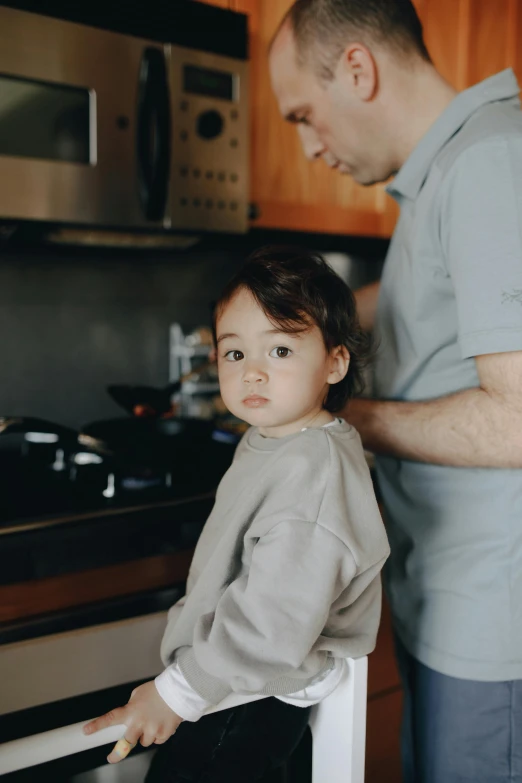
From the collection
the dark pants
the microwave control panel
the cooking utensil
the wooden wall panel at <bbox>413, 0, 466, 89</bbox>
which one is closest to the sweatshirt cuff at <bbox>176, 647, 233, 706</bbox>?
the dark pants

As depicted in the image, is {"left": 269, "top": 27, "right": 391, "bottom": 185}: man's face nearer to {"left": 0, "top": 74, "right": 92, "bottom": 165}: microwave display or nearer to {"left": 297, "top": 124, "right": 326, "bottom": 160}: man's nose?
{"left": 297, "top": 124, "right": 326, "bottom": 160}: man's nose

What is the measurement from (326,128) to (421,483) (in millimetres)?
588

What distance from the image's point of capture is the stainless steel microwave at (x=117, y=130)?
3.70 feet

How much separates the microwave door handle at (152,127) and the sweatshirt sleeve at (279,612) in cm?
72

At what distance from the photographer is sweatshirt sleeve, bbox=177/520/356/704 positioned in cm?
74

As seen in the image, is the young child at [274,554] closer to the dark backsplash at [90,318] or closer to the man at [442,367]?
the man at [442,367]

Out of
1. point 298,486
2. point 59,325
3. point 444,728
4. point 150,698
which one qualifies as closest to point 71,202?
point 59,325

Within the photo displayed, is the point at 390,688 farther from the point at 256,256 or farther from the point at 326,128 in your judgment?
the point at 326,128

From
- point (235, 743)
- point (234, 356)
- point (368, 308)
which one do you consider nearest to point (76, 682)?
point (235, 743)

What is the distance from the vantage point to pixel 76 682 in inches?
38.5

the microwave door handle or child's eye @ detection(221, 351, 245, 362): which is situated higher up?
the microwave door handle

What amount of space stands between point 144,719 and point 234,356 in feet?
1.37

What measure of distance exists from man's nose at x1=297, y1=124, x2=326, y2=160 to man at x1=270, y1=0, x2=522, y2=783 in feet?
0.19

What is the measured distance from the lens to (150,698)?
769 millimetres
